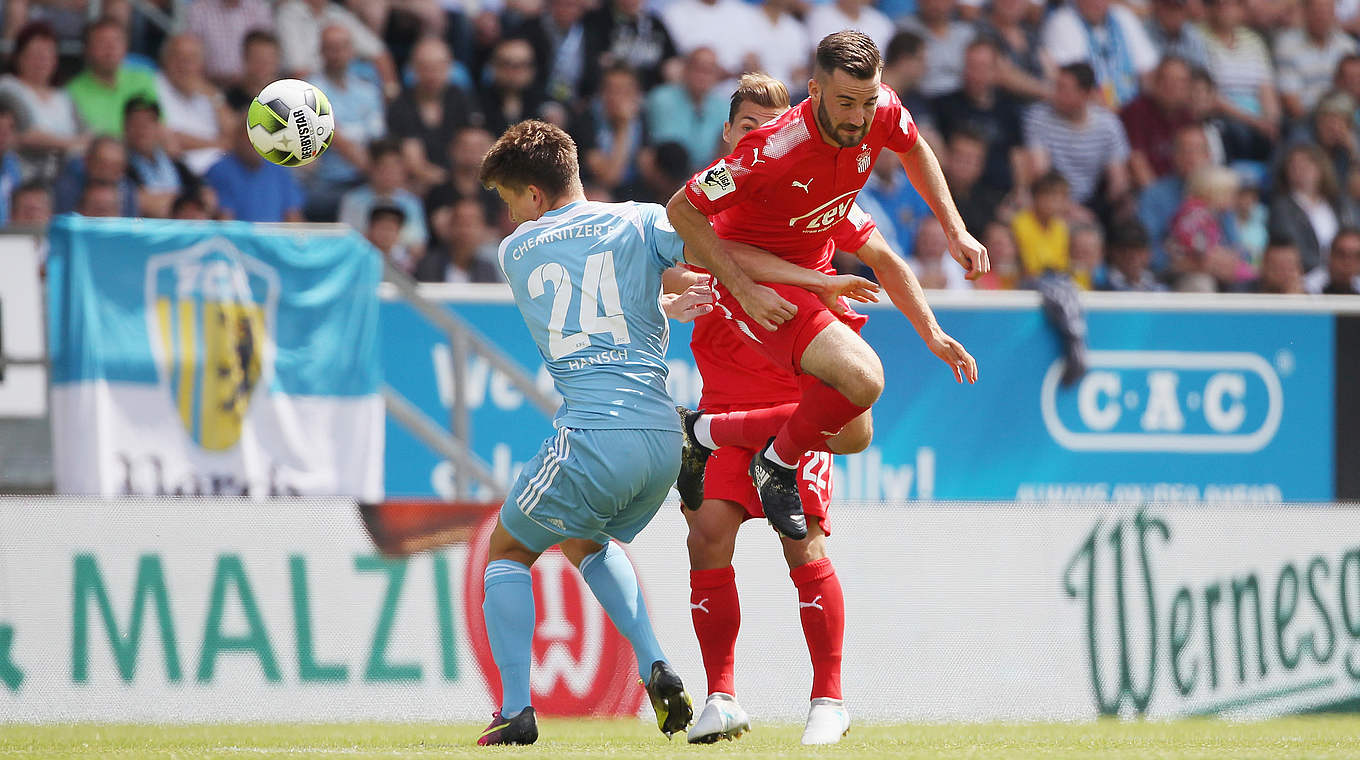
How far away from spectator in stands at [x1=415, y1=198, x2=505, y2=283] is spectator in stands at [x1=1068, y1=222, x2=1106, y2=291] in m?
4.15

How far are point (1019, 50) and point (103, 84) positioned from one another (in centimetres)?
706

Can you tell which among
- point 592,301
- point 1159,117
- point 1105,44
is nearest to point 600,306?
point 592,301

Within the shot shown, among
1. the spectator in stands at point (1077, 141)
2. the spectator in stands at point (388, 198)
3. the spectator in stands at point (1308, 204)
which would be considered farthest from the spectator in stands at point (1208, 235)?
the spectator in stands at point (388, 198)

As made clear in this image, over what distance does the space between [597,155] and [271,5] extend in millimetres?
2517

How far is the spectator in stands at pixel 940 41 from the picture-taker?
490 inches

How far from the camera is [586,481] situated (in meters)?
5.23

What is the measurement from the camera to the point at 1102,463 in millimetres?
10219

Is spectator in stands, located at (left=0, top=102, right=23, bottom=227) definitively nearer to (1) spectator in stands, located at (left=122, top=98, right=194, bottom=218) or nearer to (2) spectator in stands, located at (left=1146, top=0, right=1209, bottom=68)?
(1) spectator in stands, located at (left=122, top=98, right=194, bottom=218)

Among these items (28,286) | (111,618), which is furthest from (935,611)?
(28,286)

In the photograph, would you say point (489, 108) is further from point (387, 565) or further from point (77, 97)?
point (387, 565)

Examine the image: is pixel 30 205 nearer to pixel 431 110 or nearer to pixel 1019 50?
pixel 431 110

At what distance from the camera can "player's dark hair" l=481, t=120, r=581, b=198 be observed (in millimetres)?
5422

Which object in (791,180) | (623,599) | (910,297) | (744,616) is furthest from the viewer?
(744,616)

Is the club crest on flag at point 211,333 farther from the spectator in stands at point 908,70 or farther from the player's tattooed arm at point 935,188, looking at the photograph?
the spectator in stands at point 908,70
